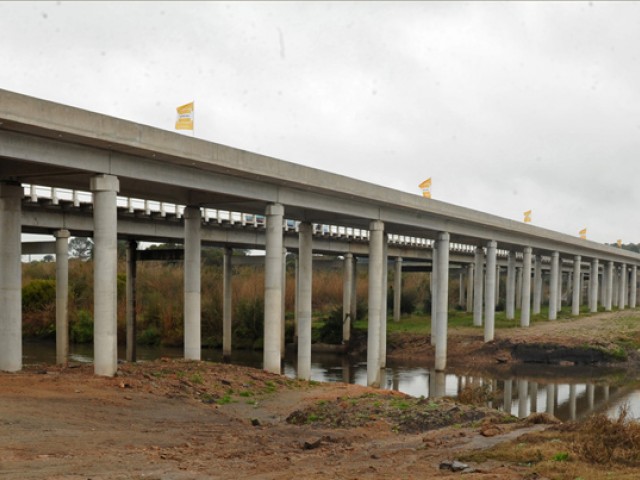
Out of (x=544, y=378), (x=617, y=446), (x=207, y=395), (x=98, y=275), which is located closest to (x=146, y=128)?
(x=98, y=275)

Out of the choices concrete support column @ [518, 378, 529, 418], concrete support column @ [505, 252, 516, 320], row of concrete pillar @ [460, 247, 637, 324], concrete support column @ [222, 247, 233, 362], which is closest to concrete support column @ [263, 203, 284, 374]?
concrete support column @ [518, 378, 529, 418]

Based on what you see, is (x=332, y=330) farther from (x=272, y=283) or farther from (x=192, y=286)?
(x=272, y=283)

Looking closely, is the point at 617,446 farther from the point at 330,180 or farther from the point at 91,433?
the point at 330,180

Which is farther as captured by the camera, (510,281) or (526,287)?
(510,281)

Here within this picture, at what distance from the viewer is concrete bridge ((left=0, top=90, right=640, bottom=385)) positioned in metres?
23.4

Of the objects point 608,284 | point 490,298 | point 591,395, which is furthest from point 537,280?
point 591,395

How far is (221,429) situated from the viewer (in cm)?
1956

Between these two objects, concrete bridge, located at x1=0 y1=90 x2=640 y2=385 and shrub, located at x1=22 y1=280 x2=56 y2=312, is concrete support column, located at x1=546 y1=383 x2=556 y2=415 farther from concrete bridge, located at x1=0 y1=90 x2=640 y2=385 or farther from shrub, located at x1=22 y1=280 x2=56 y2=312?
shrub, located at x1=22 y1=280 x2=56 y2=312

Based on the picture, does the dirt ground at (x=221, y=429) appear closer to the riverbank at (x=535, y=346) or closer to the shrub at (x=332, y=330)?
the riverbank at (x=535, y=346)

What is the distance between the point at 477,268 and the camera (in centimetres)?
6375

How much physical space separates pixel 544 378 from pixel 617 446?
Answer: 32751mm

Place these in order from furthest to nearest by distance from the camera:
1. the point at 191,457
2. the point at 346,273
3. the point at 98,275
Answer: the point at 346,273 → the point at 98,275 → the point at 191,457

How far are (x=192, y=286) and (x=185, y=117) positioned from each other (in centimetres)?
898

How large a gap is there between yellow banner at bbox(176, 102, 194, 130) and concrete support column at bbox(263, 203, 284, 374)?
21.6 ft
